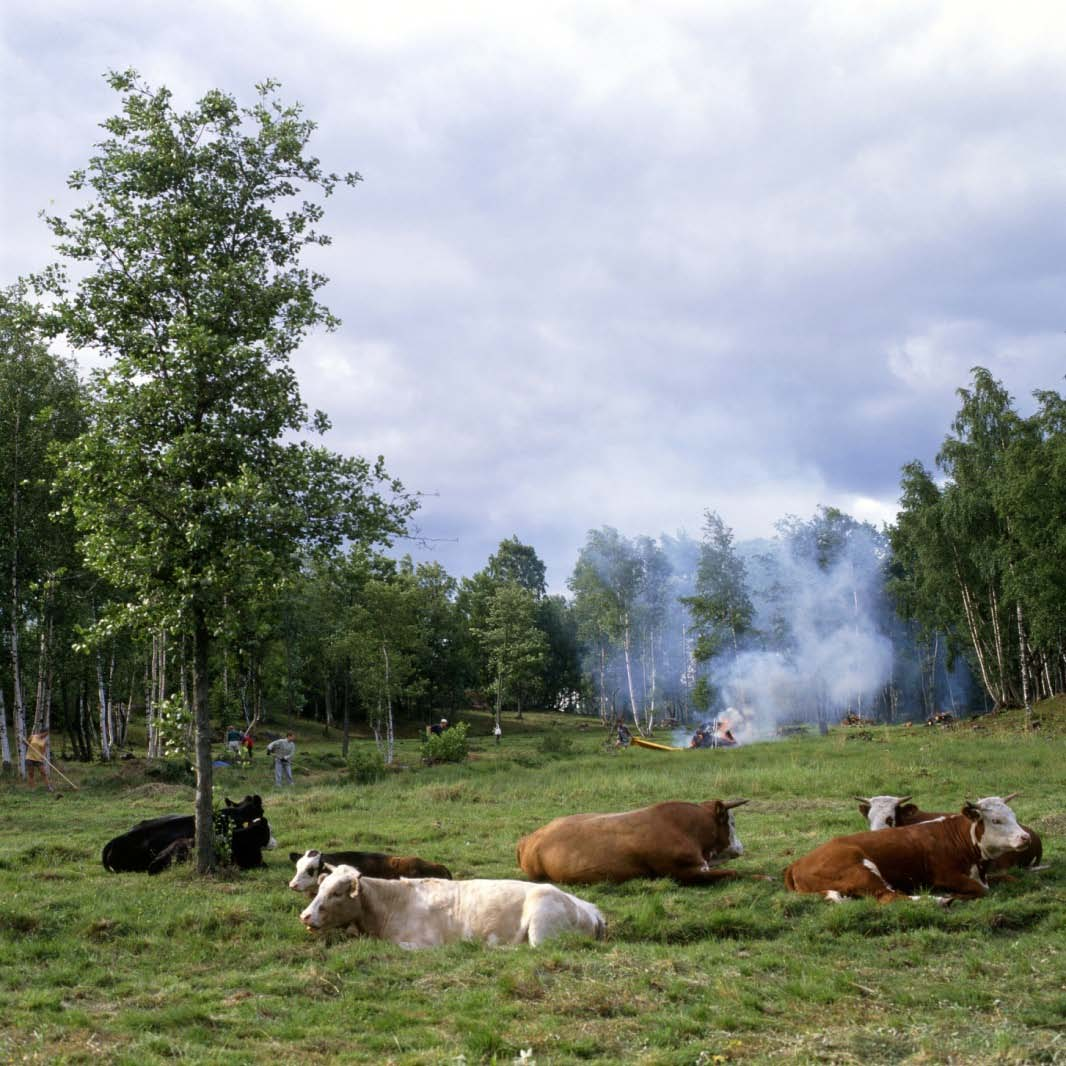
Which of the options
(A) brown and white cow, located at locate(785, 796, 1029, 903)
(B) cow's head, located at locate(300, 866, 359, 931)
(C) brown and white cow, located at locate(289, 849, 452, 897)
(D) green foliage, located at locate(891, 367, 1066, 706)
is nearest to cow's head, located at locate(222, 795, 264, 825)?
(C) brown and white cow, located at locate(289, 849, 452, 897)

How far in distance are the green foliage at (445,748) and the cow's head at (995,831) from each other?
26561 millimetres

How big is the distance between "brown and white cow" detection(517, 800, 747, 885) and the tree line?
5.09 metres

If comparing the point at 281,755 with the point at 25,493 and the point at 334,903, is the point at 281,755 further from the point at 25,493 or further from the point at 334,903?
the point at 334,903

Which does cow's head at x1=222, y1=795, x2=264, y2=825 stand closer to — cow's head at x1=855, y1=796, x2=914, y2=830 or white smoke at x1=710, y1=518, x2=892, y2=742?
cow's head at x1=855, y1=796, x2=914, y2=830

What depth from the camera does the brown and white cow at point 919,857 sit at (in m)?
10.5

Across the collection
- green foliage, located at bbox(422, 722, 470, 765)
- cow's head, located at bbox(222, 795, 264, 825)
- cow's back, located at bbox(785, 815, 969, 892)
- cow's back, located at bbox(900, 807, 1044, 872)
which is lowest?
green foliage, located at bbox(422, 722, 470, 765)

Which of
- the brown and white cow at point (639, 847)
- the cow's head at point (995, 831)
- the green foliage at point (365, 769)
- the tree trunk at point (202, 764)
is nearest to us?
the cow's head at point (995, 831)

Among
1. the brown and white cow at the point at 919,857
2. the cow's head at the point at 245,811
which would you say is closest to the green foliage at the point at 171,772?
the cow's head at the point at 245,811

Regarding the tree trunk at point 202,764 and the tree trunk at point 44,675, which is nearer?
the tree trunk at point 202,764

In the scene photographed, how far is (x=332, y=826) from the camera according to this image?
18.5 metres

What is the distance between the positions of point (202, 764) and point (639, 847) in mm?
6335

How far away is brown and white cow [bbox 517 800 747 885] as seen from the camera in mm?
11969

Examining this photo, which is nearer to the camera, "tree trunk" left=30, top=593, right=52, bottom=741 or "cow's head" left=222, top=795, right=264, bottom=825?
"cow's head" left=222, top=795, right=264, bottom=825

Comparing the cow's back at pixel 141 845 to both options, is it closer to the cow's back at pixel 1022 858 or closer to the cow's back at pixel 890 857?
the cow's back at pixel 890 857
